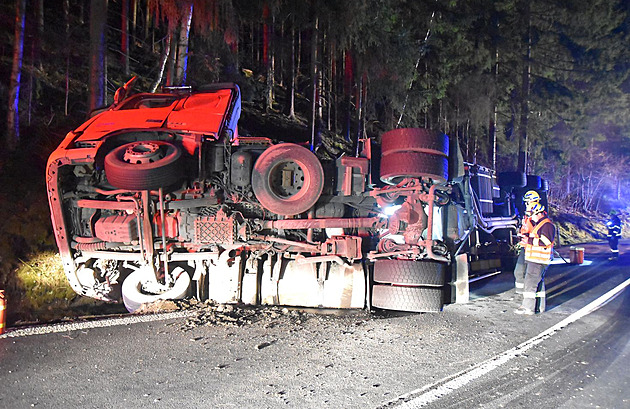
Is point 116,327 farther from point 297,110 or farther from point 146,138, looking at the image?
point 297,110

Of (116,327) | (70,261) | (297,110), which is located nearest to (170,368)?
(116,327)

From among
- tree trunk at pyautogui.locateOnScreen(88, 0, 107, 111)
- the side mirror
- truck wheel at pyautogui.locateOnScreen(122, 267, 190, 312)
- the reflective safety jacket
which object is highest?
tree trunk at pyautogui.locateOnScreen(88, 0, 107, 111)

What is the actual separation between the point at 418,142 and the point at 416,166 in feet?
1.03

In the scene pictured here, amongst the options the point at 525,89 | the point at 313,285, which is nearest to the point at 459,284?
the point at 313,285

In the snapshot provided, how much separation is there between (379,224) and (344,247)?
60cm

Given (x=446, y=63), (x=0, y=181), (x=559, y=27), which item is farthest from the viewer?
(x=559, y=27)

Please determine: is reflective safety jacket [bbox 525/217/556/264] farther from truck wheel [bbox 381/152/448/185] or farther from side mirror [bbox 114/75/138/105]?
side mirror [bbox 114/75/138/105]

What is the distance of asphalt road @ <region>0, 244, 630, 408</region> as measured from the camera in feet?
8.93

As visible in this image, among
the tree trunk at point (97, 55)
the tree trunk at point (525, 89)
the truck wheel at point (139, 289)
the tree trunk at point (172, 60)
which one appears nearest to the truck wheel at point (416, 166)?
the truck wheel at point (139, 289)

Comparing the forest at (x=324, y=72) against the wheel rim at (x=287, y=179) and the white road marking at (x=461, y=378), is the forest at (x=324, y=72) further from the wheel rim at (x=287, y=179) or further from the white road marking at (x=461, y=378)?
the white road marking at (x=461, y=378)

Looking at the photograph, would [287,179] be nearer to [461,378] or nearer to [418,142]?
[418,142]

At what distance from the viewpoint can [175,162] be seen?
14.4ft

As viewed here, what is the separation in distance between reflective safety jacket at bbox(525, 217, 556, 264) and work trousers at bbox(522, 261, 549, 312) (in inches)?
3.6

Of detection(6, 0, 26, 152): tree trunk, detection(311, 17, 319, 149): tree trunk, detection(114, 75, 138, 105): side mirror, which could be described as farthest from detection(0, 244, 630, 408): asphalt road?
detection(311, 17, 319, 149): tree trunk
